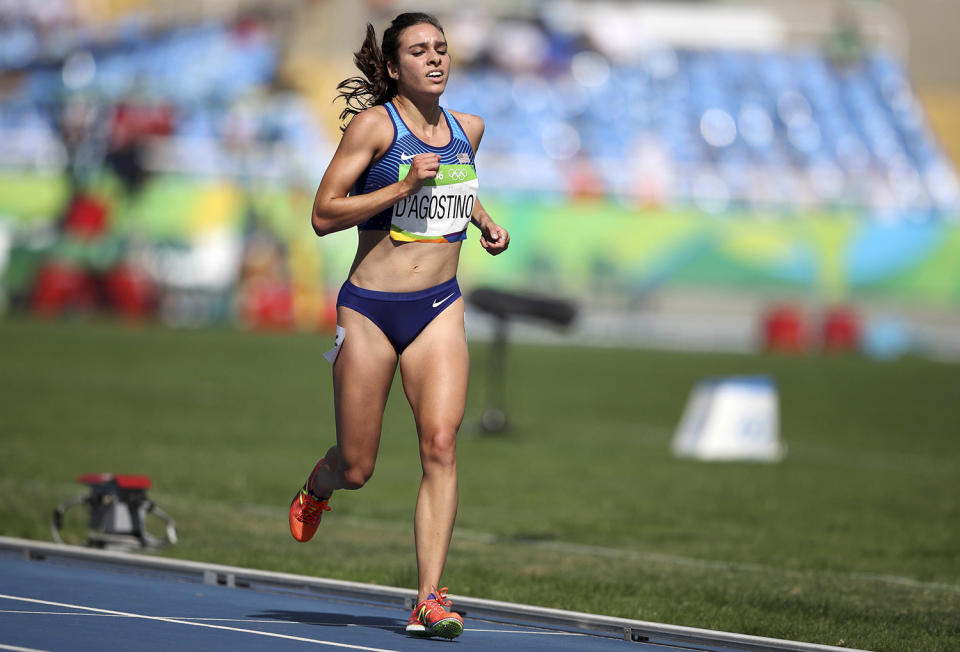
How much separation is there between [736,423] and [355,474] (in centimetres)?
984

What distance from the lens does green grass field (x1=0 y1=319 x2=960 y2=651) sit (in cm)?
727

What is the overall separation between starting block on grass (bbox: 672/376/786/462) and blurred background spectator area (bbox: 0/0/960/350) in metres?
20.9

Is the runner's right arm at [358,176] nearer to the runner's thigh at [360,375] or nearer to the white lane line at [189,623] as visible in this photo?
the runner's thigh at [360,375]

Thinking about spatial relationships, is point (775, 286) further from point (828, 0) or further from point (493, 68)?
point (828, 0)

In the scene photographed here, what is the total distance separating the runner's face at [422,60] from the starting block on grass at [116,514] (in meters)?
2.94

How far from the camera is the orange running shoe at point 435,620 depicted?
5.29m

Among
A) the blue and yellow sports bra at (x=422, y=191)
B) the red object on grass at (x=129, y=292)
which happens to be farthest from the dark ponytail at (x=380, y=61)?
the red object on grass at (x=129, y=292)

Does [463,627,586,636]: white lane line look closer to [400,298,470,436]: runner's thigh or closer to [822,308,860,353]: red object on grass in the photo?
[400,298,470,436]: runner's thigh

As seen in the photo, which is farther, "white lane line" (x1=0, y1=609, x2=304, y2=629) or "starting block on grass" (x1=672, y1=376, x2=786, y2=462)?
"starting block on grass" (x1=672, y1=376, x2=786, y2=462)

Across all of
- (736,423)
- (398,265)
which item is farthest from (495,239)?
(736,423)

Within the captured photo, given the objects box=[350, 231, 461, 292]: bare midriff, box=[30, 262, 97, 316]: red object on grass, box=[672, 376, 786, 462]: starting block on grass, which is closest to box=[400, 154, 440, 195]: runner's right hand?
box=[350, 231, 461, 292]: bare midriff

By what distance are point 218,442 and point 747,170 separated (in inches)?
1354

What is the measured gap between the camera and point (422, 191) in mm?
5578

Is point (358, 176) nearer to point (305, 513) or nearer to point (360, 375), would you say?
point (360, 375)
